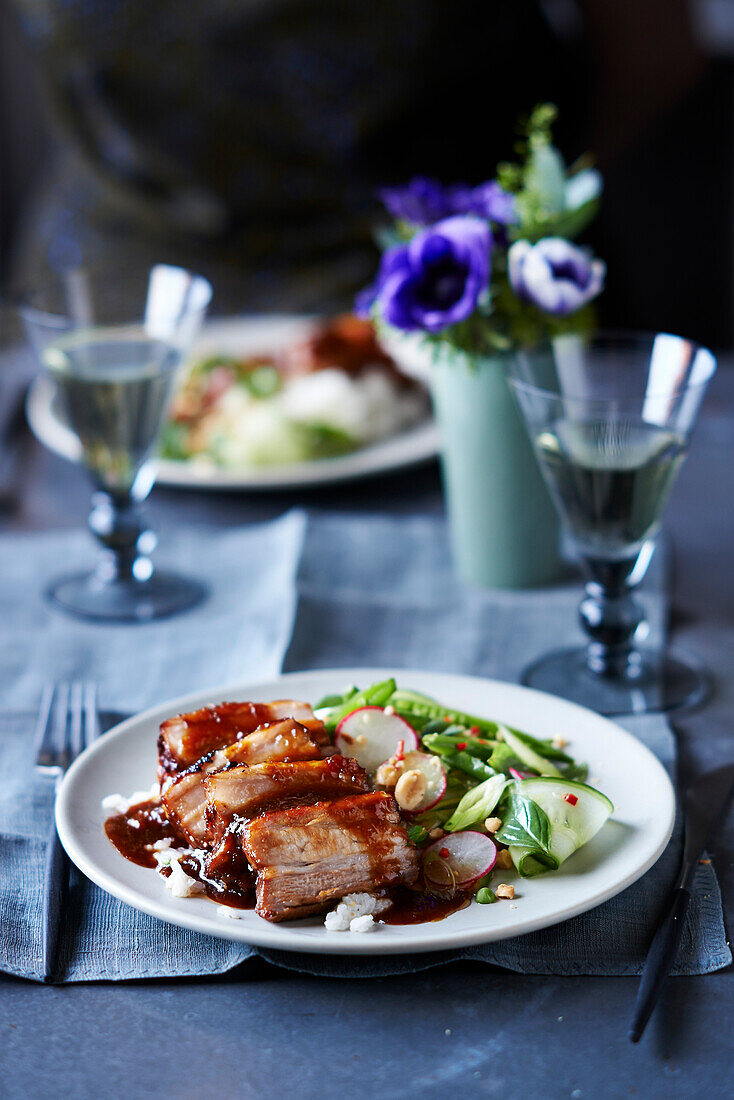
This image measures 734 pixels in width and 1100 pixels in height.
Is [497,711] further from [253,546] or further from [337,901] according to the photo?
[253,546]

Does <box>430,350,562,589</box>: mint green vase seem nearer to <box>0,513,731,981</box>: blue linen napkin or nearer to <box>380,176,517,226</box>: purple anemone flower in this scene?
<box>0,513,731,981</box>: blue linen napkin

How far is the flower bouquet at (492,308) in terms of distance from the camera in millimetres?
1486

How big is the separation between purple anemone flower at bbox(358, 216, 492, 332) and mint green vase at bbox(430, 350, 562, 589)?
161 millimetres

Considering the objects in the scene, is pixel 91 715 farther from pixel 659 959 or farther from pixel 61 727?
pixel 659 959

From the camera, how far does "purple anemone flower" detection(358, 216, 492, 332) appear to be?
147 centimetres

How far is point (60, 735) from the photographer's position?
129 centimetres

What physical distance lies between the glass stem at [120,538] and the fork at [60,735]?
13.7 inches

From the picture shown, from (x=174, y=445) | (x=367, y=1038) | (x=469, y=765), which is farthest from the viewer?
(x=174, y=445)

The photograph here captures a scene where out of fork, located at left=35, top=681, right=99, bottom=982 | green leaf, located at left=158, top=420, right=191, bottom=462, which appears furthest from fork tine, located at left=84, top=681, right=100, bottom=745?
green leaf, located at left=158, top=420, right=191, bottom=462

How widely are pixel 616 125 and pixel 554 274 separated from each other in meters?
3.29

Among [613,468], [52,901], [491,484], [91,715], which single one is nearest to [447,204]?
[491,484]

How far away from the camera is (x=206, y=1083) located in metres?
0.83

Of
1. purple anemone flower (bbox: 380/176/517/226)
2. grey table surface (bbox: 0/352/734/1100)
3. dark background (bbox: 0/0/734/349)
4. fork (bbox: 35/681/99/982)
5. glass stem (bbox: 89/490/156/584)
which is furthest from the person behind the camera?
dark background (bbox: 0/0/734/349)

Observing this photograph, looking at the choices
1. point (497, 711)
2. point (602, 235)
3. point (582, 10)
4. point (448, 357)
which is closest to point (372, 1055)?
point (497, 711)
